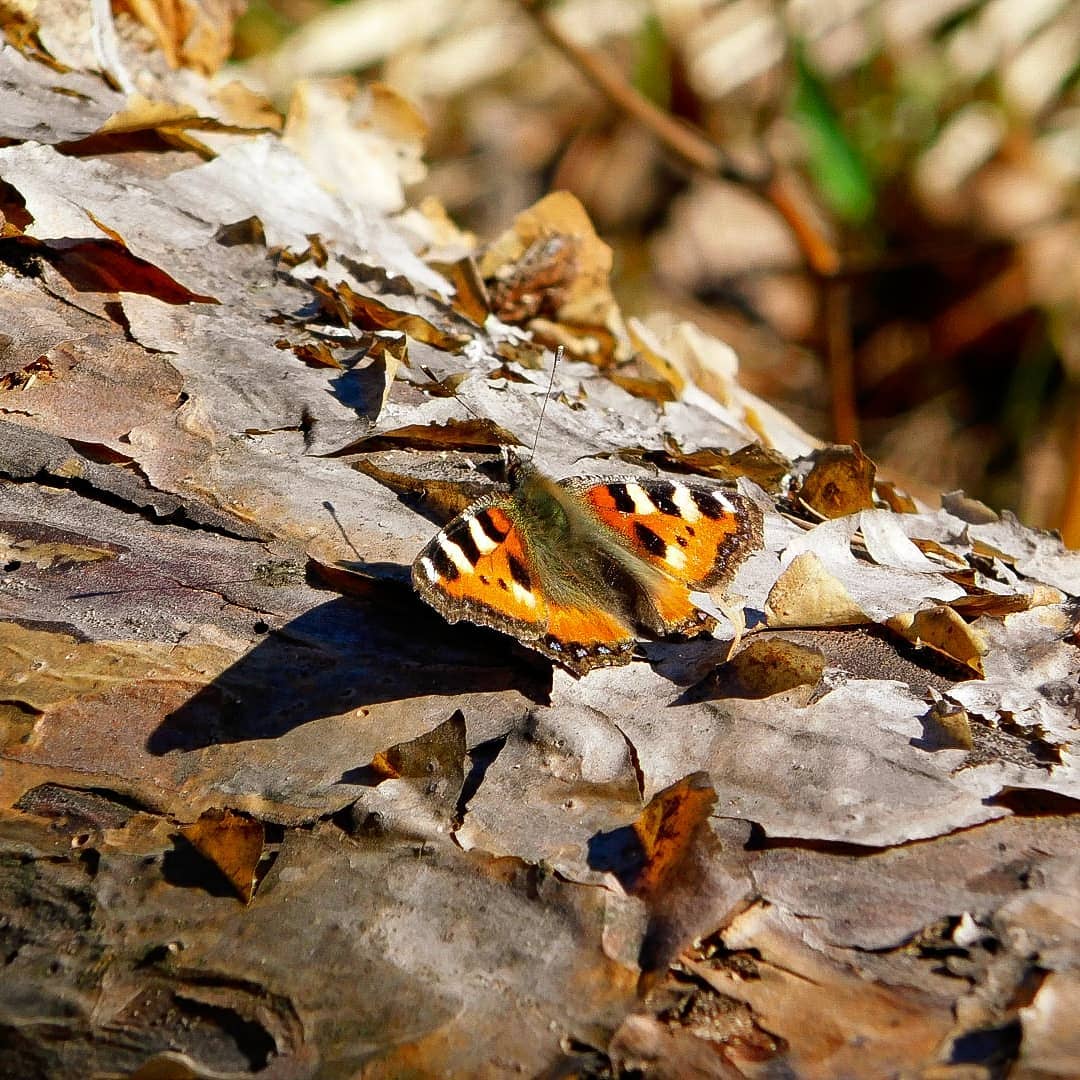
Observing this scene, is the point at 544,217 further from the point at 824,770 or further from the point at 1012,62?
the point at 1012,62

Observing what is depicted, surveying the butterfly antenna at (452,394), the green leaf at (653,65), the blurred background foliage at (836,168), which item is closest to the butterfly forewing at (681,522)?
the butterfly antenna at (452,394)

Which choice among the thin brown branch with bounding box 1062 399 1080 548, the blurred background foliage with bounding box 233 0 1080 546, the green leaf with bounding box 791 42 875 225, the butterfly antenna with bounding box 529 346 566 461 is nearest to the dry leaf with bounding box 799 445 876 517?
the butterfly antenna with bounding box 529 346 566 461

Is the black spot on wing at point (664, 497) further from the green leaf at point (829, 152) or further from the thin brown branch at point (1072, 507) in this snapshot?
the green leaf at point (829, 152)

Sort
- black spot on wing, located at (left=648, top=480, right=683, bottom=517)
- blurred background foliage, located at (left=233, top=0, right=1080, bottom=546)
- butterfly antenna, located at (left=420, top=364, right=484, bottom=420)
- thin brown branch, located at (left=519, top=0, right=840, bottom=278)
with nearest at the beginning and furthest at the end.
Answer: black spot on wing, located at (left=648, top=480, right=683, bottom=517) < butterfly antenna, located at (left=420, top=364, right=484, bottom=420) < thin brown branch, located at (left=519, top=0, right=840, bottom=278) < blurred background foliage, located at (left=233, top=0, right=1080, bottom=546)

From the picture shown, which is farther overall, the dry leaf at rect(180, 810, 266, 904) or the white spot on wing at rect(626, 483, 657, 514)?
the white spot on wing at rect(626, 483, 657, 514)

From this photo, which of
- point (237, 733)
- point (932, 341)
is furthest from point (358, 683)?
point (932, 341)

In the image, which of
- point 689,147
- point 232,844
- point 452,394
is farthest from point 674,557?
point 689,147

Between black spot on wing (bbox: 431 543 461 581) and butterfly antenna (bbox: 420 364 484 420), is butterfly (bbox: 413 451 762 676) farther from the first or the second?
butterfly antenna (bbox: 420 364 484 420)

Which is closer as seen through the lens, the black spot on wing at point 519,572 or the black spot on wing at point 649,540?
the black spot on wing at point 519,572
